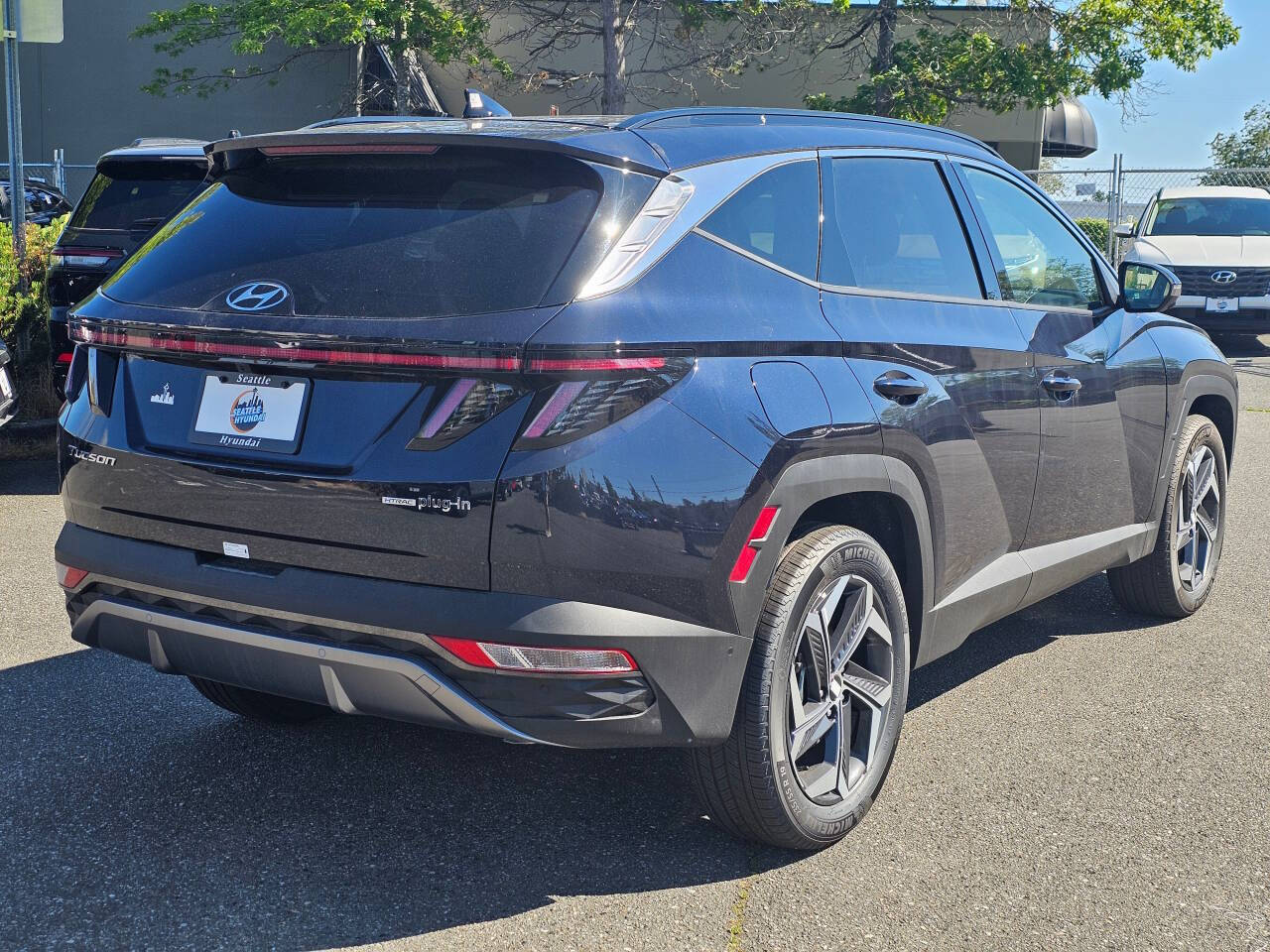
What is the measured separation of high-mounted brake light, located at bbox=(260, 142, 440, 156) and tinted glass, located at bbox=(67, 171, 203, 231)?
548cm

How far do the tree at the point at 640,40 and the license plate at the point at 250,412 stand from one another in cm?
1811

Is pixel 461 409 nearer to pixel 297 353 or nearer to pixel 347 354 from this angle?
pixel 347 354

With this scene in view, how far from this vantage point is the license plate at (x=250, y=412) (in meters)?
2.98

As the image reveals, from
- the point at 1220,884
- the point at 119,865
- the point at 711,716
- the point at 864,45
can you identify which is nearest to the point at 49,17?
the point at 119,865

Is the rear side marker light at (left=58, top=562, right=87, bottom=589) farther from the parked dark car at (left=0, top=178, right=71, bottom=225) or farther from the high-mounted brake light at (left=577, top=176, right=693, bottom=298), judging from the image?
the parked dark car at (left=0, top=178, right=71, bottom=225)

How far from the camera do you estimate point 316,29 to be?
1978 centimetres

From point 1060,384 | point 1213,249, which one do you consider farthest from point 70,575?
point 1213,249

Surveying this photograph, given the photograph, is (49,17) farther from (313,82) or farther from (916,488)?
(313,82)

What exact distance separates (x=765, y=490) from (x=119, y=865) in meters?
1.81

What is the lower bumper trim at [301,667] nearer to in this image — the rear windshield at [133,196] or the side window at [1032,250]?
the side window at [1032,250]

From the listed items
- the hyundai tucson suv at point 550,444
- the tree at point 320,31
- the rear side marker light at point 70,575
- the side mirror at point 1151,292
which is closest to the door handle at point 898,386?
the hyundai tucson suv at point 550,444

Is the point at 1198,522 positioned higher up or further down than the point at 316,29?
further down

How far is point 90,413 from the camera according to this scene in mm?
3379

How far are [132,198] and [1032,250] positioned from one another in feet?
19.7
